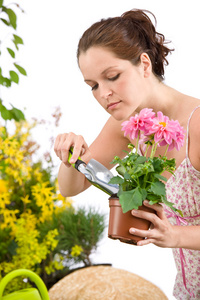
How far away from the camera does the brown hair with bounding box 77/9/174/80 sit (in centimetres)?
117

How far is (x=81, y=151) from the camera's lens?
112 centimetres

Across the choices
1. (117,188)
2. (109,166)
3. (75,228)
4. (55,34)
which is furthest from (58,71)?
(117,188)

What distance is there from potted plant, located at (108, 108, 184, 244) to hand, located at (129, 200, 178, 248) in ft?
0.05

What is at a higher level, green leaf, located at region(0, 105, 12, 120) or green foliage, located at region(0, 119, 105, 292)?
green leaf, located at region(0, 105, 12, 120)

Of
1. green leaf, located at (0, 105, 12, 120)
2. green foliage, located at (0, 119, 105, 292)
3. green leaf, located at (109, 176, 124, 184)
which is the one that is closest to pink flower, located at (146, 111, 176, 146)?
green leaf, located at (109, 176, 124, 184)

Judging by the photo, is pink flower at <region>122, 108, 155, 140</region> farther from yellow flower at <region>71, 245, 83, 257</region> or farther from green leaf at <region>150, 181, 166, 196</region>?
yellow flower at <region>71, 245, 83, 257</region>

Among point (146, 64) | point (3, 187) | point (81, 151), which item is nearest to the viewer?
point (81, 151)

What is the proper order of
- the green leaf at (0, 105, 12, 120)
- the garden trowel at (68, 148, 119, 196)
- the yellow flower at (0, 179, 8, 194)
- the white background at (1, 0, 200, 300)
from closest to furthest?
the garden trowel at (68, 148, 119, 196) → the green leaf at (0, 105, 12, 120) → the yellow flower at (0, 179, 8, 194) → the white background at (1, 0, 200, 300)

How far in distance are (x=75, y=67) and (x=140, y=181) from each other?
5.76ft

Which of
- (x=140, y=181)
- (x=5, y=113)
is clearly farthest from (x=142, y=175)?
(x=5, y=113)

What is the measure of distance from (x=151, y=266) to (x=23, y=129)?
1.08 m

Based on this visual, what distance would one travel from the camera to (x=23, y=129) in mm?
2094

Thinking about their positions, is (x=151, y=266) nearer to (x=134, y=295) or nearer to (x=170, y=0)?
(x=134, y=295)

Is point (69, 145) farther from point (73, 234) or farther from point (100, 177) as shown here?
point (73, 234)
